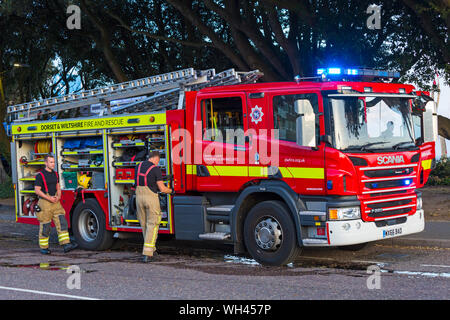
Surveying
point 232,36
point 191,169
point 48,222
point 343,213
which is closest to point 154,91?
point 191,169

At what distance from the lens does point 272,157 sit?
32.0 ft

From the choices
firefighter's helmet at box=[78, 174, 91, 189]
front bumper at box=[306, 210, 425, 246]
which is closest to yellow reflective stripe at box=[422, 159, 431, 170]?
front bumper at box=[306, 210, 425, 246]

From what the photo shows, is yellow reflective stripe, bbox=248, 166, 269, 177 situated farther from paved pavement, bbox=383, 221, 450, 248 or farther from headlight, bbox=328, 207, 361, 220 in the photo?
paved pavement, bbox=383, 221, 450, 248

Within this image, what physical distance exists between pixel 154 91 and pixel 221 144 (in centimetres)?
203

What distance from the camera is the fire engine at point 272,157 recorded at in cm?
925

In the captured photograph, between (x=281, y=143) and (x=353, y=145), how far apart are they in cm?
104

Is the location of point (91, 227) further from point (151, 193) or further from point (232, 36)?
point (232, 36)

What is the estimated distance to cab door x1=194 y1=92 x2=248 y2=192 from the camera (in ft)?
33.0

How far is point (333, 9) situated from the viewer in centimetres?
1878

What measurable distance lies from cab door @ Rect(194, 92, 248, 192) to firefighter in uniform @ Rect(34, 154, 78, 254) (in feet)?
9.45

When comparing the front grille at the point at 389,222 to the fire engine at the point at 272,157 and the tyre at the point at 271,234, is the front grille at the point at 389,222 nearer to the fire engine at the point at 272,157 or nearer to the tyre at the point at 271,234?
the fire engine at the point at 272,157

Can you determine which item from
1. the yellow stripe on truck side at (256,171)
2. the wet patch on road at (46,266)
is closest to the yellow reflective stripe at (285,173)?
the yellow stripe on truck side at (256,171)

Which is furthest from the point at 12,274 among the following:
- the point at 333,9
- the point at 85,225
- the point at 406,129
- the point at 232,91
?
the point at 333,9
